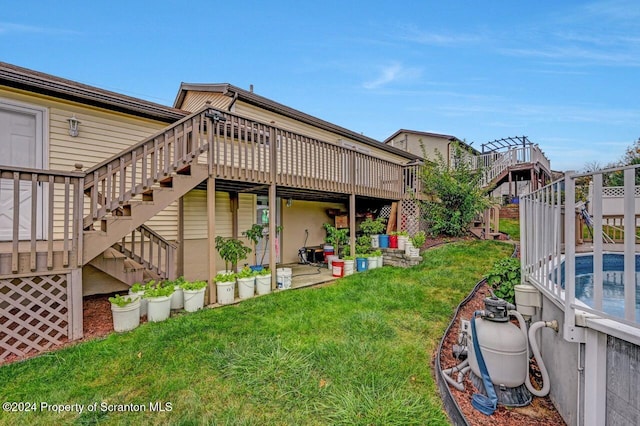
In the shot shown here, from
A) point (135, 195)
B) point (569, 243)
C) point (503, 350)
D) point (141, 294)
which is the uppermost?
point (135, 195)

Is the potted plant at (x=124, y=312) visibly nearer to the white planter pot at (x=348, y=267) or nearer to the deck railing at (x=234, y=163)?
the deck railing at (x=234, y=163)

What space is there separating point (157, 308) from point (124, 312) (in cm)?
43

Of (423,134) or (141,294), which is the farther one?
(423,134)

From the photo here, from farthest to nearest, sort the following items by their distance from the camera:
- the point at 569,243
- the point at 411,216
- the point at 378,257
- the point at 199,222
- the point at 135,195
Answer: the point at 411,216 → the point at 378,257 → the point at 199,222 → the point at 135,195 → the point at 569,243

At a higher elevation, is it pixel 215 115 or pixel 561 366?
pixel 215 115

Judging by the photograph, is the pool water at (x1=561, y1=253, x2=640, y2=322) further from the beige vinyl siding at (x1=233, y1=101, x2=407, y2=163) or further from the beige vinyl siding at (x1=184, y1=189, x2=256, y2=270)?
the beige vinyl siding at (x1=184, y1=189, x2=256, y2=270)

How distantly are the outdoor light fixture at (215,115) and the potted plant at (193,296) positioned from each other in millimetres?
2852

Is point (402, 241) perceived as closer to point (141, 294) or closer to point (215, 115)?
point (215, 115)

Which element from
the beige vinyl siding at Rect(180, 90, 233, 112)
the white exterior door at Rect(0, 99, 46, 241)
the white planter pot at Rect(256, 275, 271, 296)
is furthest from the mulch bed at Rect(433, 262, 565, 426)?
the beige vinyl siding at Rect(180, 90, 233, 112)

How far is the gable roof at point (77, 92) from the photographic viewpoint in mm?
4633

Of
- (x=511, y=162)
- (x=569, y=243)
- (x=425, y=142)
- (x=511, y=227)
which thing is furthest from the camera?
(x=425, y=142)

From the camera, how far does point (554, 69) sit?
10242mm

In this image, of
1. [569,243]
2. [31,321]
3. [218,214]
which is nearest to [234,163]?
[218,214]

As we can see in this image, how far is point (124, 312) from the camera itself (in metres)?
3.92
